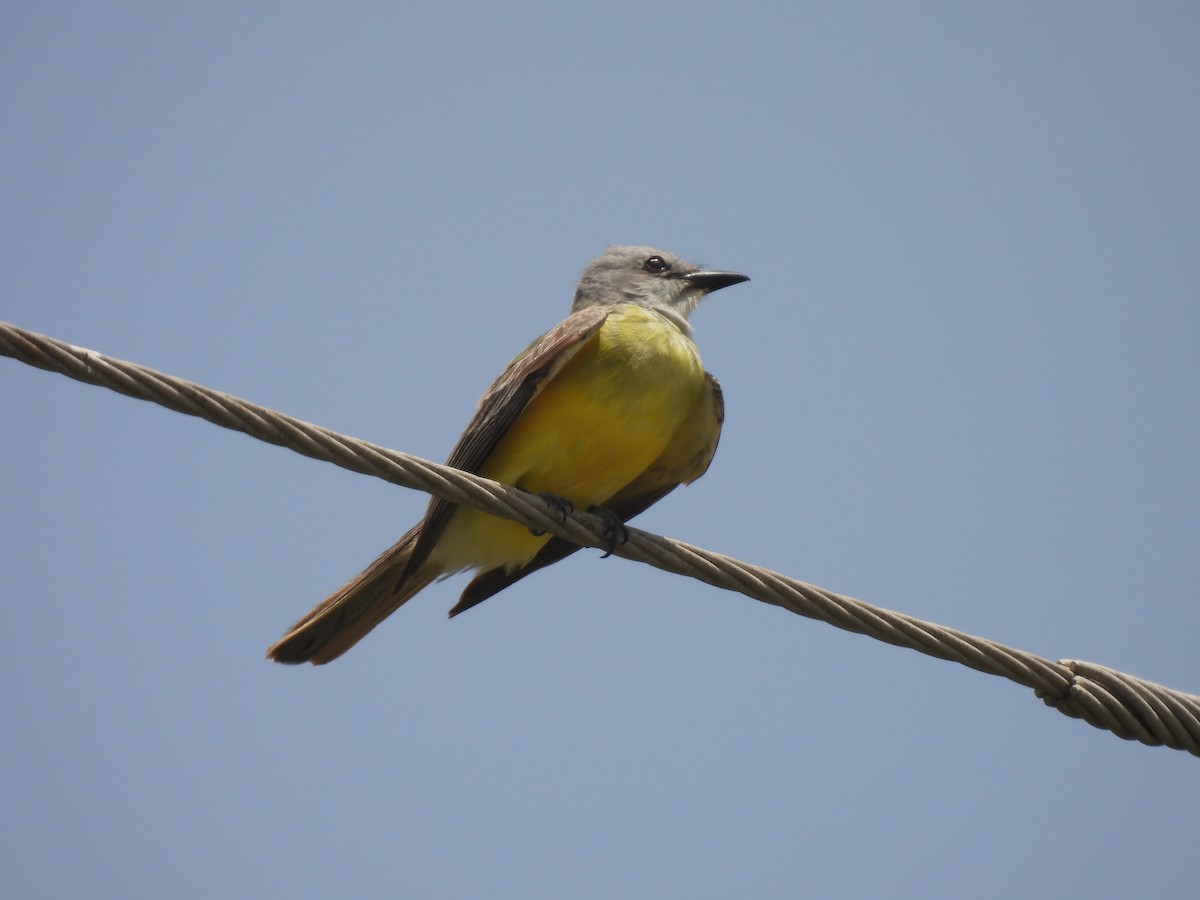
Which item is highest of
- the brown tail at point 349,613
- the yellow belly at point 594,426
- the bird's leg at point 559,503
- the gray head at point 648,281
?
the gray head at point 648,281

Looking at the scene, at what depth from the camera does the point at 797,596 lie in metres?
3.69

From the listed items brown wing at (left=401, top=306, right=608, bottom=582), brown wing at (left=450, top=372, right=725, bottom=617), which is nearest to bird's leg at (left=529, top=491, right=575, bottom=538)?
brown wing at (left=401, top=306, right=608, bottom=582)

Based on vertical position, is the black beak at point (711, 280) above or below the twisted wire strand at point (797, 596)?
above

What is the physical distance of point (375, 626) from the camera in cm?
547

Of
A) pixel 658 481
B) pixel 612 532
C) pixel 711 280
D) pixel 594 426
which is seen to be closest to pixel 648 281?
pixel 711 280

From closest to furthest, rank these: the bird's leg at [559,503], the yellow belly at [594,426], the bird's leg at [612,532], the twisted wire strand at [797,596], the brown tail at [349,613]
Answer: the twisted wire strand at [797,596], the bird's leg at [612,532], the bird's leg at [559,503], the yellow belly at [594,426], the brown tail at [349,613]

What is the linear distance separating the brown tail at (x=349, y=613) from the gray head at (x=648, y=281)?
5.33ft

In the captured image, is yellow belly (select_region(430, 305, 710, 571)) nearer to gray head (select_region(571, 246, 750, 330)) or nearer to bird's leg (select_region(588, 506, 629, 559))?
bird's leg (select_region(588, 506, 629, 559))

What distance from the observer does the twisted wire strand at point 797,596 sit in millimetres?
3168

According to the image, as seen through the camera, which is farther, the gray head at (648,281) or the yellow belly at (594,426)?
the gray head at (648,281)

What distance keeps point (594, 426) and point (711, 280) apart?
5.79 feet

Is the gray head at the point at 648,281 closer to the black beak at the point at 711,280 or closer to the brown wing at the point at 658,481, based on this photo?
the black beak at the point at 711,280

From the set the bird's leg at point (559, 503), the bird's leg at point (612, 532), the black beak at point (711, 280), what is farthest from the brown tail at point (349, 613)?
the black beak at point (711, 280)

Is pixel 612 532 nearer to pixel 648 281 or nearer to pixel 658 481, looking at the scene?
pixel 658 481
